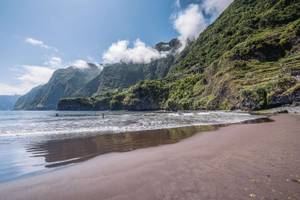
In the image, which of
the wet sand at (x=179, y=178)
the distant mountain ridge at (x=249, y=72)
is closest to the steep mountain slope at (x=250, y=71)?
the distant mountain ridge at (x=249, y=72)

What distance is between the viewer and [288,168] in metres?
8.25

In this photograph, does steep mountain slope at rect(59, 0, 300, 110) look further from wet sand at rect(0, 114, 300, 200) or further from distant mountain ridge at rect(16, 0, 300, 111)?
wet sand at rect(0, 114, 300, 200)

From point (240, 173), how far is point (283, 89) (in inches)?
2207

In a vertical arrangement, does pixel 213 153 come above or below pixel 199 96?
below

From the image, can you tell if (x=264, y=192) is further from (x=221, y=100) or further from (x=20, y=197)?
(x=221, y=100)

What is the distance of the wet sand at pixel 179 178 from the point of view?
6.80m

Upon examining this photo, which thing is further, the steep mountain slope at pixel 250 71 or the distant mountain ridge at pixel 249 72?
Answer: the steep mountain slope at pixel 250 71

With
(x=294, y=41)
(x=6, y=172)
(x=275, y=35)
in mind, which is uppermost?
(x=275, y=35)

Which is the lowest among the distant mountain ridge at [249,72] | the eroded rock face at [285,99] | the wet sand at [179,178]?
the wet sand at [179,178]

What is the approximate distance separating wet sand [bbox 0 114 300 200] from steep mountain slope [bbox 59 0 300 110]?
50.9 meters

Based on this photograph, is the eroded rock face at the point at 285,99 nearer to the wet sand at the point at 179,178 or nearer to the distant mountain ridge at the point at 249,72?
the distant mountain ridge at the point at 249,72

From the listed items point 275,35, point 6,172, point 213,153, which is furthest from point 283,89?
point 275,35

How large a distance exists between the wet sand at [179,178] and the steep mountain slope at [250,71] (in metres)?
50.9

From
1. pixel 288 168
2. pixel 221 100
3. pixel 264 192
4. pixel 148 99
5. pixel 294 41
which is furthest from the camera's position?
pixel 148 99
